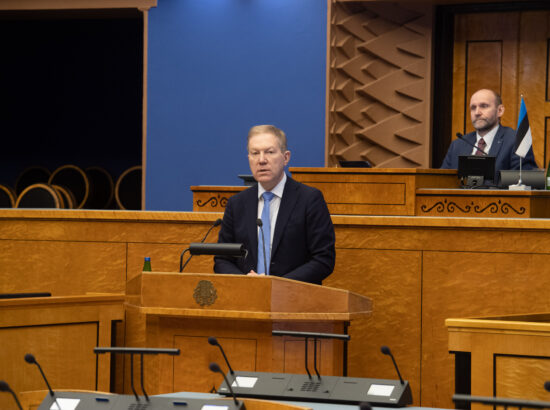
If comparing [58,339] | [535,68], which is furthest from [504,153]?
[58,339]

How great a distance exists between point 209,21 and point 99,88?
286cm

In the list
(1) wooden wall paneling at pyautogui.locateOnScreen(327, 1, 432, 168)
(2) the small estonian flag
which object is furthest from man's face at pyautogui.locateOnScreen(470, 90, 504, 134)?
(1) wooden wall paneling at pyautogui.locateOnScreen(327, 1, 432, 168)

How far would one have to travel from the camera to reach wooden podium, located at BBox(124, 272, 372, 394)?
9.73 ft

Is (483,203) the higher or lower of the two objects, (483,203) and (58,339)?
the higher

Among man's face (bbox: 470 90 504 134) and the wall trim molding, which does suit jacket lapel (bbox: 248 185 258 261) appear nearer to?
man's face (bbox: 470 90 504 134)

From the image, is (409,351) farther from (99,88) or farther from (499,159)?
(99,88)

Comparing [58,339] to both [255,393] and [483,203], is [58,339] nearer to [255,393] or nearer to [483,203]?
[255,393]

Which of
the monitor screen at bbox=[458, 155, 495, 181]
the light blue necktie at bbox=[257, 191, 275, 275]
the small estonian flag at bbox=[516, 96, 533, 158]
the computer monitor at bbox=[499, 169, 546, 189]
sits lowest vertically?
the light blue necktie at bbox=[257, 191, 275, 275]

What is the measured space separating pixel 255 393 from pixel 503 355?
84 cm

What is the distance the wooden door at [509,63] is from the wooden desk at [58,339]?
4.21m

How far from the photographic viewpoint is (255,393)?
249 centimetres

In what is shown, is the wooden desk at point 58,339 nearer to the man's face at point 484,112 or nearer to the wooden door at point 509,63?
the man's face at point 484,112

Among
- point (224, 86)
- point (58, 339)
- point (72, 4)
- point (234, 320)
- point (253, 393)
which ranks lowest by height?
point (58, 339)

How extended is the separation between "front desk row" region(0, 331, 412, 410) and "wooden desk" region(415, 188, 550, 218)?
1962 millimetres
